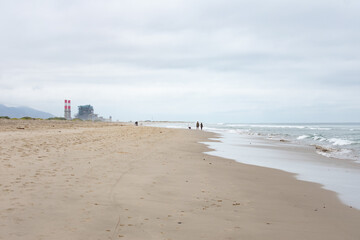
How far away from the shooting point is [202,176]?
404 inches

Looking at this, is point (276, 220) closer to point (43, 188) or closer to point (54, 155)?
point (43, 188)

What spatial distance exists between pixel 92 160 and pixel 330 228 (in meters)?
9.21

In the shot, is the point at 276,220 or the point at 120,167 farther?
the point at 120,167

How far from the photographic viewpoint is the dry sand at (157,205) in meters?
5.00

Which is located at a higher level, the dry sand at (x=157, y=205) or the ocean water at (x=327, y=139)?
the dry sand at (x=157, y=205)

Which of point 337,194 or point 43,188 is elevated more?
point 43,188

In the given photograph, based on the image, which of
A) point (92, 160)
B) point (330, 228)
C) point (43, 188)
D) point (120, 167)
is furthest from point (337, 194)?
point (92, 160)

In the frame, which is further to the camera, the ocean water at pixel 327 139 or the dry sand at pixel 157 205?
the ocean water at pixel 327 139

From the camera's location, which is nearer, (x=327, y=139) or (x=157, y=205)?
(x=157, y=205)

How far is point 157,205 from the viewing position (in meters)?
6.49

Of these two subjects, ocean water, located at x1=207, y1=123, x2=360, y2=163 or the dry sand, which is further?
ocean water, located at x1=207, y1=123, x2=360, y2=163

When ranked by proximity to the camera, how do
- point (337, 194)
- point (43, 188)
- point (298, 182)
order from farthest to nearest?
point (298, 182) → point (337, 194) → point (43, 188)

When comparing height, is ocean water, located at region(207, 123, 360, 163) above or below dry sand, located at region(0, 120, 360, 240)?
below

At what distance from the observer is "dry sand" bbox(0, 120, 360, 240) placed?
500 cm
